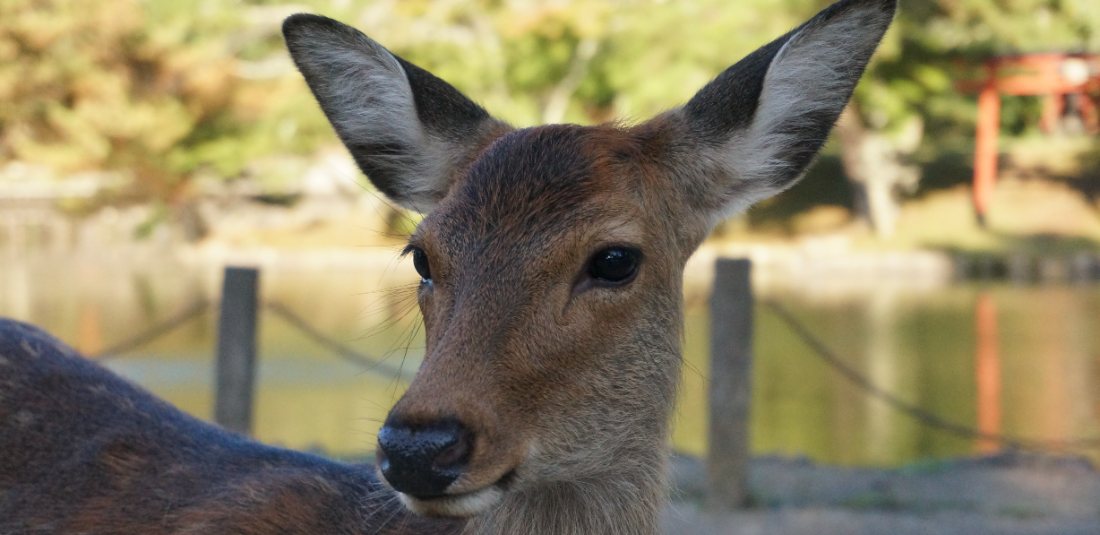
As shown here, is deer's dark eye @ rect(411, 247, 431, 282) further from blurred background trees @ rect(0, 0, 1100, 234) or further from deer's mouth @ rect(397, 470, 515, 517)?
blurred background trees @ rect(0, 0, 1100, 234)

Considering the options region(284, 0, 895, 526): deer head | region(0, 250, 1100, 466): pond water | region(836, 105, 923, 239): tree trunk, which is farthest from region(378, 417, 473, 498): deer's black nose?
region(836, 105, 923, 239): tree trunk

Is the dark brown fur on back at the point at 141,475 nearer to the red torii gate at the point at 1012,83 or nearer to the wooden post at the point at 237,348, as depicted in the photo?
the wooden post at the point at 237,348

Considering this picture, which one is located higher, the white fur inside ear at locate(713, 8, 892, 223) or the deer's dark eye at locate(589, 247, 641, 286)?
the white fur inside ear at locate(713, 8, 892, 223)

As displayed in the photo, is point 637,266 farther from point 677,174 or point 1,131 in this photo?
point 1,131

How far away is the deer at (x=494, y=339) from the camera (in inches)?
79.5

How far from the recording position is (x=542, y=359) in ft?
6.81

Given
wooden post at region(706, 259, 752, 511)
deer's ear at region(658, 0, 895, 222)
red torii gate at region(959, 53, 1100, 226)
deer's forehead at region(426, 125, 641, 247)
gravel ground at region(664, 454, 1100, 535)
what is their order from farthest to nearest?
red torii gate at region(959, 53, 1100, 226) < wooden post at region(706, 259, 752, 511) < gravel ground at region(664, 454, 1100, 535) < deer's ear at region(658, 0, 895, 222) < deer's forehead at region(426, 125, 641, 247)

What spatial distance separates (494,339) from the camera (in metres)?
2.05

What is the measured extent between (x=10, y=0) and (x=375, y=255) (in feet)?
26.0

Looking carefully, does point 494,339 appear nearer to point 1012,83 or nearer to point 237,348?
point 237,348

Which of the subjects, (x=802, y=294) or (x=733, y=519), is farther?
(x=802, y=294)

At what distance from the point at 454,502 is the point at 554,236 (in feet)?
1.66

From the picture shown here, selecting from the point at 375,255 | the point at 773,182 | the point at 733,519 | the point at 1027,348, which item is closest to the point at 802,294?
the point at 1027,348

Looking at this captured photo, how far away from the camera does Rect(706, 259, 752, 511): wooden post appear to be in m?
5.76
